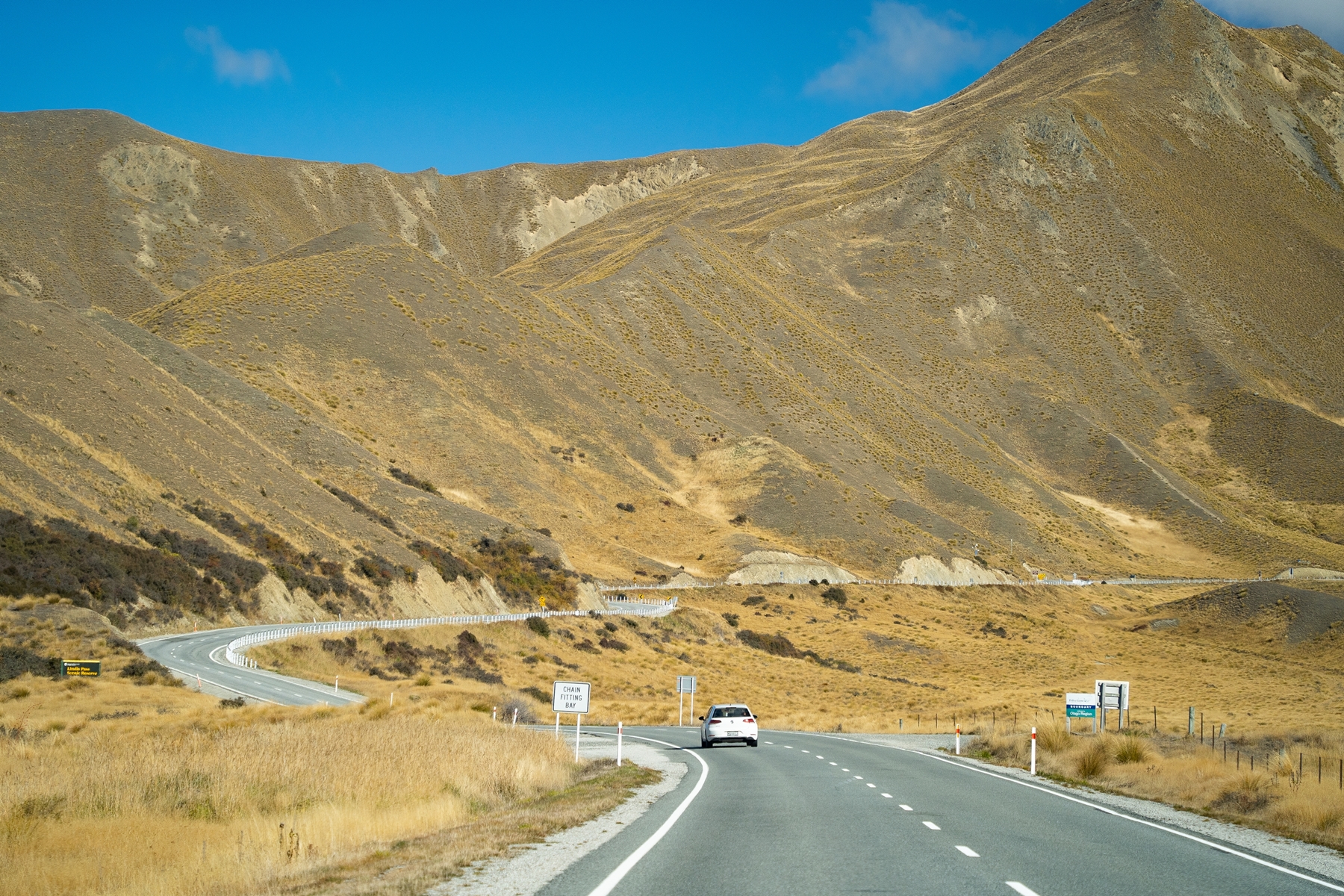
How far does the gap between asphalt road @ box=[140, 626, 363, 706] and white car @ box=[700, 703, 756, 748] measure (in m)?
9.36

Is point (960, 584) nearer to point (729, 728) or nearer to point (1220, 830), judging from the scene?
point (729, 728)

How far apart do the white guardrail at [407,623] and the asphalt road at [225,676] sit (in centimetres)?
63

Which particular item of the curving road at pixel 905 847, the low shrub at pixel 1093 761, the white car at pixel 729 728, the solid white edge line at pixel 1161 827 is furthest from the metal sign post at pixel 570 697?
the low shrub at pixel 1093 761

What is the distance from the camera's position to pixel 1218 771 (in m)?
18.5

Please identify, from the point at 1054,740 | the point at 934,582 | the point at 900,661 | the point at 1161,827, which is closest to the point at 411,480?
the point at 900,661

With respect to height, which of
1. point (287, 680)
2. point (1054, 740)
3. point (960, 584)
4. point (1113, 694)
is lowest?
point (287, 680)

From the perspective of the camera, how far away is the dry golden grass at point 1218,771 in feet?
48.1

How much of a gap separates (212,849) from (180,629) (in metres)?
38.1

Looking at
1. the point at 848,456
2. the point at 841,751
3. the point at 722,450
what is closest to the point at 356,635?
the point at 841,751

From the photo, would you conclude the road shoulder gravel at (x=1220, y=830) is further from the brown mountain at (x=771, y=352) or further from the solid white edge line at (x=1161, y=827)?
the brown mountain at (x=771, y=352)

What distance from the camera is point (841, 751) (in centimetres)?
2727

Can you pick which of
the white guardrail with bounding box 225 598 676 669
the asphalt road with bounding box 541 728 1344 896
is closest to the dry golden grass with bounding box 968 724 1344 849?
the asphalt road with bounding box 541 728 1344 896

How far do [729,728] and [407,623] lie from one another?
24.8 m

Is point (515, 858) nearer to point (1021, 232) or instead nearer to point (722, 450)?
point (722, 450)
